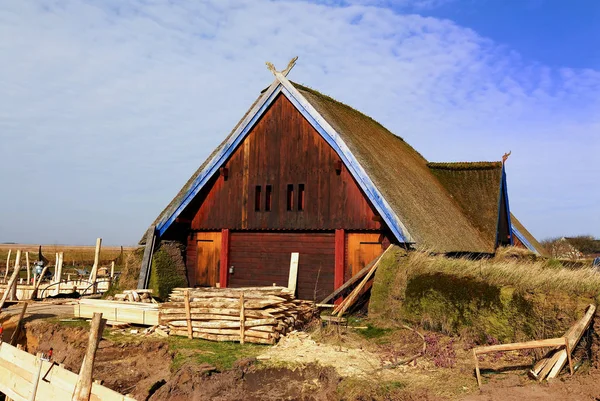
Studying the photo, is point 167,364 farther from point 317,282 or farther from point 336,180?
point 336,180

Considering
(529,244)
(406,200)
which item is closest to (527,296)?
(406,200)

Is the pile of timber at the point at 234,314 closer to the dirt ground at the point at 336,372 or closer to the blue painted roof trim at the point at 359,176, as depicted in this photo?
the dirt ground at the point at 336,372

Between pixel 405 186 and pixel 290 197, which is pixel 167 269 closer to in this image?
pixel 290 197

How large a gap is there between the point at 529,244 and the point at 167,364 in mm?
27914

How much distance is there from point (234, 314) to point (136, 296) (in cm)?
515

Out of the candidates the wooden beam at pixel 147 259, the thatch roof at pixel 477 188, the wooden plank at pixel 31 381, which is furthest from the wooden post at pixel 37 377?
the thatch roof at pixel 477 188

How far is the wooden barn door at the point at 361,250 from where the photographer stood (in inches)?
678

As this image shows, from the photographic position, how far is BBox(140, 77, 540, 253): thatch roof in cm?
1712

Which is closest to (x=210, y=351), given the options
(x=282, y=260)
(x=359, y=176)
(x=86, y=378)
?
(x=86, y=378)

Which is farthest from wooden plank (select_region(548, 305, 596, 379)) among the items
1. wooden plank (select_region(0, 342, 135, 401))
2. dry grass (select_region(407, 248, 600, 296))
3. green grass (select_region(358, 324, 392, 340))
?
wooden plank (select_region(0, 342, 135, 401))

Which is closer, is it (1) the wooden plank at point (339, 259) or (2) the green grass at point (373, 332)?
(2) the green grass at point (373, 332)

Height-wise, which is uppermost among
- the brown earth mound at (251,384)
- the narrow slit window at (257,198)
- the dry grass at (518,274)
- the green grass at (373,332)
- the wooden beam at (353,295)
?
the narrow slit window at (257,198)

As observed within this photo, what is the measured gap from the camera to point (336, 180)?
705 inches

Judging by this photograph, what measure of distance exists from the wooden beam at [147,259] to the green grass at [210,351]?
5001 millimetres
